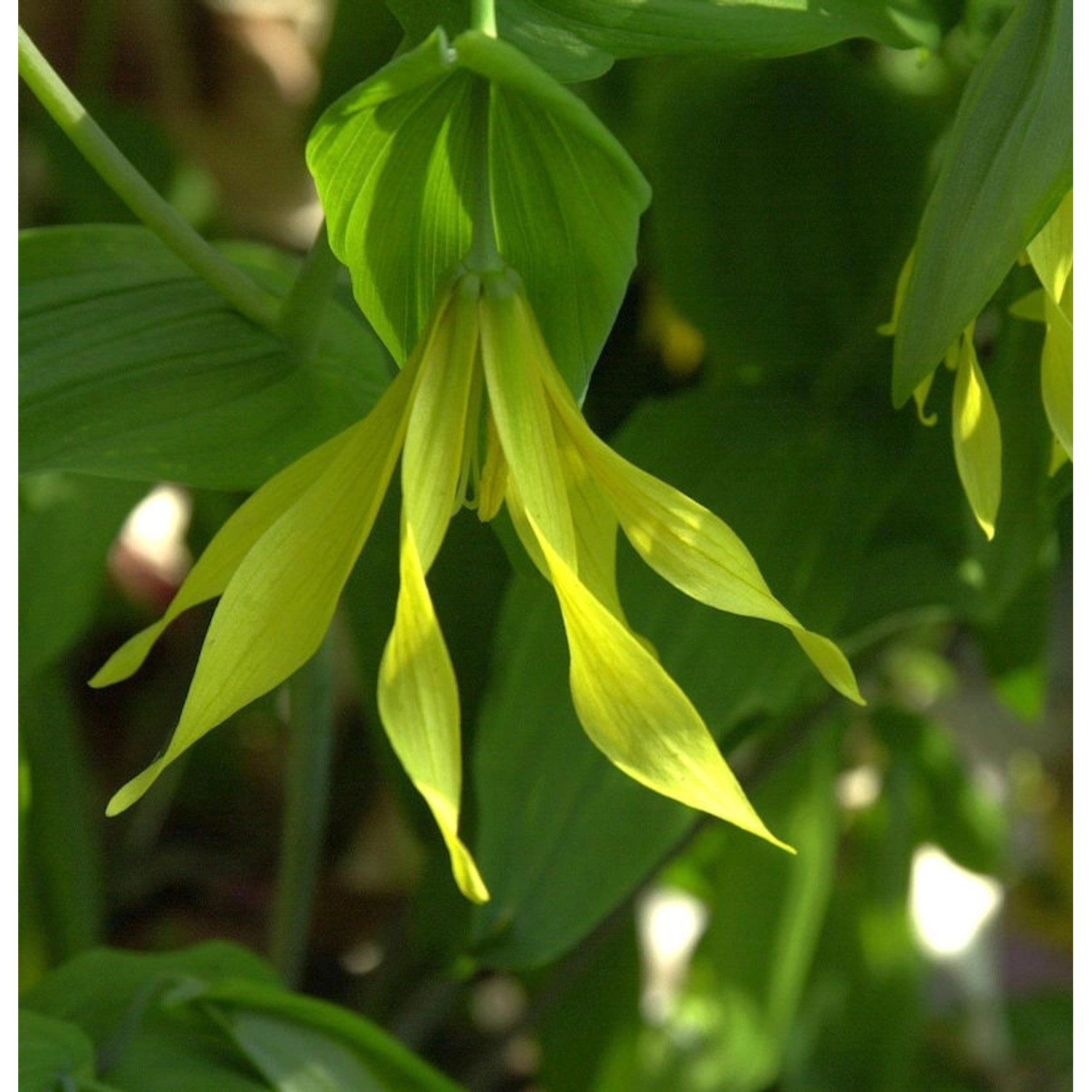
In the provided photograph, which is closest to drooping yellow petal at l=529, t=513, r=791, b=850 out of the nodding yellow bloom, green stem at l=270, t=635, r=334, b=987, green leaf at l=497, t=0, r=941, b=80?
the nodding yellow bloom

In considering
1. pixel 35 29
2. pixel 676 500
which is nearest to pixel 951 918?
pixel 676 500

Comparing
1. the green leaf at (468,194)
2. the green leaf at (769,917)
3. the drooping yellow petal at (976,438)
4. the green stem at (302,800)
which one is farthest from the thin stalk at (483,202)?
the green leaf at (769,917)

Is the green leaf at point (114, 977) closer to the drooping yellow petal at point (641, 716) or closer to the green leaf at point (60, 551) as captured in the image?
the green leaf at point (60, 551)

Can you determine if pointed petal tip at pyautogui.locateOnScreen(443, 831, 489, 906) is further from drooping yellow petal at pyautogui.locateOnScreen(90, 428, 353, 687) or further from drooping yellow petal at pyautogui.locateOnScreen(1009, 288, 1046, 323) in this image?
drooping yellow petal at pyautogui.locateOnScreen(1009, 288, 1046, 323)

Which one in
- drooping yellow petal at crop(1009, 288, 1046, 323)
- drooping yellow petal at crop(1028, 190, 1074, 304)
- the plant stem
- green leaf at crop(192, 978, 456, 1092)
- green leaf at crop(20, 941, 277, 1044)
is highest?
the plant stem

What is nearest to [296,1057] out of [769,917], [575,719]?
[575,719]

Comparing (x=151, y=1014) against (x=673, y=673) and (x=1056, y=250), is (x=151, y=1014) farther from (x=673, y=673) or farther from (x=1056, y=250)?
(x=1056, y=250)

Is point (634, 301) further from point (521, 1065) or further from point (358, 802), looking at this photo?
point (521, 1065)

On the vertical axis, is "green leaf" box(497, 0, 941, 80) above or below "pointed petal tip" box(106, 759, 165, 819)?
above
